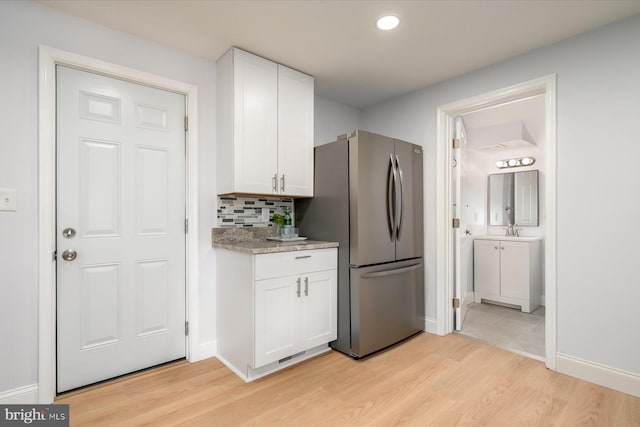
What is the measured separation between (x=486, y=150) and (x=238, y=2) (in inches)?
156

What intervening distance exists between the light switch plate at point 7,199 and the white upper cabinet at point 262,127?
1217 mm

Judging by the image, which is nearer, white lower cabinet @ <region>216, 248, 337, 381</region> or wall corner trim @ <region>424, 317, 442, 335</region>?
white lower cabinet @ <region>216, 248, 337, 381</region>

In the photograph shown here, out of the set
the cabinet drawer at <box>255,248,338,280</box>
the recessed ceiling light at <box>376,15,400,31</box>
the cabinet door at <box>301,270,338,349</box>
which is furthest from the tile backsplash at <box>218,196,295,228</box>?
the recessed ceiling light at <box>376,15,400,31</box>

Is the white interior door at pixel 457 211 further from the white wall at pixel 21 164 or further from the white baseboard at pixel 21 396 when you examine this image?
the white baseboard at pixel 21 396

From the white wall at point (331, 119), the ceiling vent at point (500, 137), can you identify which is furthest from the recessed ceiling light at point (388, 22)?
the ceiling vent at point (500, 137)

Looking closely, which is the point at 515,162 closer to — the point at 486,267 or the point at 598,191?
the point at 486,267

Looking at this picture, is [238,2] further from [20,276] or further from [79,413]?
[79,413]

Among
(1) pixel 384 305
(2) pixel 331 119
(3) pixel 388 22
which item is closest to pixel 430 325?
(1) pixel 384 305

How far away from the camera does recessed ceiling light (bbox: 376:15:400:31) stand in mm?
1983

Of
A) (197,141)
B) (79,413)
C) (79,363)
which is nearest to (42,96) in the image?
(197,141)

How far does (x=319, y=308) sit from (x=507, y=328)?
2.13 m

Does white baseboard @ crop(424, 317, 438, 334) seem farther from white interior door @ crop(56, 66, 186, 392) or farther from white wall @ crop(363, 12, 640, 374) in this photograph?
white interior door @ crop(56, 66, 186, 392)

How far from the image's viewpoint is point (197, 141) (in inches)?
95.8

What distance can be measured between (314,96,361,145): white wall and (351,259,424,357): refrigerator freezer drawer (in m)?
1.62
